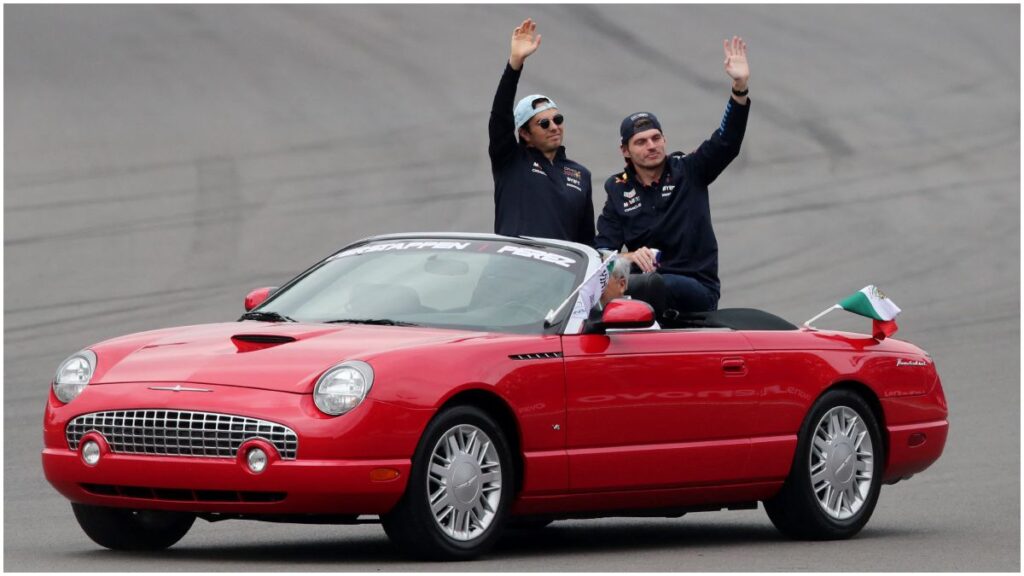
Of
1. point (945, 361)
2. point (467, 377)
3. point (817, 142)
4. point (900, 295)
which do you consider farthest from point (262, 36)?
point (467, 377)

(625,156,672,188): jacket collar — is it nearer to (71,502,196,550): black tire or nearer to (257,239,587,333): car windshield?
(257,239,587,333): car windshield

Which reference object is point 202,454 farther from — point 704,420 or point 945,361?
point 945,361

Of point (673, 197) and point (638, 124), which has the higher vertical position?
point (638, 124)

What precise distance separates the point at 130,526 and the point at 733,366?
274 centimetres

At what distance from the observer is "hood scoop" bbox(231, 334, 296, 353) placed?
349 inches

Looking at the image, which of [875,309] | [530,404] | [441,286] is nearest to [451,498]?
[530,404]

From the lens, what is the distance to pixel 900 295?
19.3m

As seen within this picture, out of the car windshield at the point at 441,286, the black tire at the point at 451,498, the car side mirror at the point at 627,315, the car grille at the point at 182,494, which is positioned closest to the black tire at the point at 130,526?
the car grille at the point at 182,494

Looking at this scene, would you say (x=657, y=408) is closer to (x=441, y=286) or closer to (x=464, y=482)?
(x=441, y=286)

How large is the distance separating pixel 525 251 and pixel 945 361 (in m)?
7.58

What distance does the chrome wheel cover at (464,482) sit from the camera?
28.5 feet

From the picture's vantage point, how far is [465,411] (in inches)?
345

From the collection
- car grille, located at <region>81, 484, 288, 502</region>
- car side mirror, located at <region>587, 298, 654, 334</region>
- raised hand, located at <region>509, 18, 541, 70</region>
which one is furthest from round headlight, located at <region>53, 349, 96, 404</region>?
raised hand, located at <region>509, 18, 541, 70</region>

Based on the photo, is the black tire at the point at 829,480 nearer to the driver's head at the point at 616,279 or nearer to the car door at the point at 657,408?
the car door at the point at 657,408
